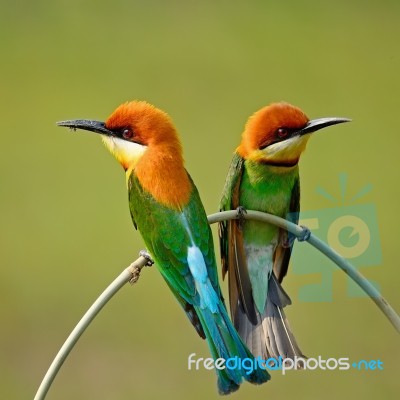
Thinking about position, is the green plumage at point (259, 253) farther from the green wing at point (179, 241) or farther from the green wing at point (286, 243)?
the green wing at point (179, 241)

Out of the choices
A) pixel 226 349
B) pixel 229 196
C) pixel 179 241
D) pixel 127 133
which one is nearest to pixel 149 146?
pixel 127 133

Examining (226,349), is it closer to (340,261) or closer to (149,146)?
(340,261)

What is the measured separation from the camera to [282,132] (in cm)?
184

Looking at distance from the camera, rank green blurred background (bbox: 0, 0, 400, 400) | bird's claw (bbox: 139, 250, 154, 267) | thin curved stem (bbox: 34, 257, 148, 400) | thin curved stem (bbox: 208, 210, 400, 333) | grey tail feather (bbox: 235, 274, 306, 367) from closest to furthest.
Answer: thin curved stem (bbox: 34, 257, 148, 400)
thin curved stem (bbox: 208, 210, 400, 333)
bird's claw (bbox: 139, 250, 154, 267)
grey tail feather (bbox: 235, 274, 306, 367)
green blurred background (bbox: 0, 0, 400, 400)

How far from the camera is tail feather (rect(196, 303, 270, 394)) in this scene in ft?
5.15

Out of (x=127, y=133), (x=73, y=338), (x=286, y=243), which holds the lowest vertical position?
(x=286, y=243)

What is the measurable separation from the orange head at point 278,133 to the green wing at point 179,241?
0.23 metres

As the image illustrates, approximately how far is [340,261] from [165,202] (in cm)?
34

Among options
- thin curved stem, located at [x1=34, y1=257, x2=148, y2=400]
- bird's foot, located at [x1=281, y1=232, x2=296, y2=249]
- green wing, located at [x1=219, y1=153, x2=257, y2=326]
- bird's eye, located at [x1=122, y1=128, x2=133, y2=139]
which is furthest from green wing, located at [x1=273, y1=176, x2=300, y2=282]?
thin curved stem, located at [x1=34, y1=257, x2=148, y2=400]

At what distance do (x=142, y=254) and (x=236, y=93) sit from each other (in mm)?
1822

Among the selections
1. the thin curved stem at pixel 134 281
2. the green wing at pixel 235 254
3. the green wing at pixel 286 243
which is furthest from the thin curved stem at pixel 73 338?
the green wing at pixel 286 243

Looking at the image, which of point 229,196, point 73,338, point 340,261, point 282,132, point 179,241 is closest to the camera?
point 73,338

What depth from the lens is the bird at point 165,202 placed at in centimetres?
166

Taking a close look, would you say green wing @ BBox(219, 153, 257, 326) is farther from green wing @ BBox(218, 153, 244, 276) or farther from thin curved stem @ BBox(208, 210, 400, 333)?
thin curved stem @ BBox(208, 210, 400, 333)
